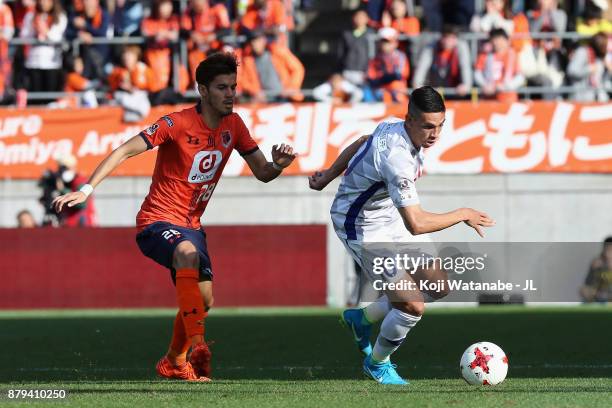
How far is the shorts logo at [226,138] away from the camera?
29.0ft

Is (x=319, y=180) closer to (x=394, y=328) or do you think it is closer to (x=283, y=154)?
(x=283, y=154)

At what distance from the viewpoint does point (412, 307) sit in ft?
27.8

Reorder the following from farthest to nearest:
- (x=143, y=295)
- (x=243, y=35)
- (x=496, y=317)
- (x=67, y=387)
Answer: (x=243, y=35)
(x=143, y=295)
(x=496, y=317)
(x=67, y=387)

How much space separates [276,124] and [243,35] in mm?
1567

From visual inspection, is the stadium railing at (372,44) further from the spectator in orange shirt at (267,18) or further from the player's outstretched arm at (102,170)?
the player's outstretched arm at (102,170)

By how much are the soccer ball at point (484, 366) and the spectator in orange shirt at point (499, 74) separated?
11835 millimetres

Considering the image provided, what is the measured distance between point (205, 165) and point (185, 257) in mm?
764

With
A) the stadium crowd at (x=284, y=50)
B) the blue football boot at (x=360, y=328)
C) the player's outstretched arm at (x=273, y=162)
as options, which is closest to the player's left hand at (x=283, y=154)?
the player's outstretched arm at (x=273, y=162)

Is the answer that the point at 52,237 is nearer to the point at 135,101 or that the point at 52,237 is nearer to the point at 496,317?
the point at 135,101

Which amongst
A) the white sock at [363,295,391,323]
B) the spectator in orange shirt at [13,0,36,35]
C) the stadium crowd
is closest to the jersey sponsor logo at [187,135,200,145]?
the white sock at [363,295,391,323]

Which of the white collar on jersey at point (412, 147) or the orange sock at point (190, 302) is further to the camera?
the white collar on jersey at point (412, 147)

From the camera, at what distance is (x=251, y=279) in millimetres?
18750

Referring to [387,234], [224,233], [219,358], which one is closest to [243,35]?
[224,233]

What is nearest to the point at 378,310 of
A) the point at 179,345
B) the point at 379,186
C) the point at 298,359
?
the point at 379,186
